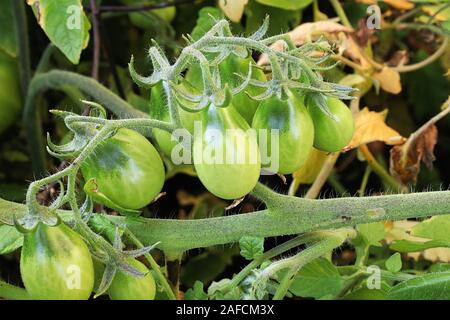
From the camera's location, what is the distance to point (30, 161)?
1.20m

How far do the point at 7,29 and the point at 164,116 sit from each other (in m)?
0.59

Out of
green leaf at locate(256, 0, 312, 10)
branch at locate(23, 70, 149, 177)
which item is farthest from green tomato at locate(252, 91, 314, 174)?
green leaf at locate(256, 0, 312, 10)

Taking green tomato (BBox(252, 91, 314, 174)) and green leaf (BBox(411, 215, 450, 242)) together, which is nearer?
green tomato (BBox(252, 91, 314, 174))

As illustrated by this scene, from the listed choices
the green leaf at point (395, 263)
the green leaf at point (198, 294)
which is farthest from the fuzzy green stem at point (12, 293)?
the green leaf at point (395, 263)

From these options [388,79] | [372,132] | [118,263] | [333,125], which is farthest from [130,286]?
[388,79]

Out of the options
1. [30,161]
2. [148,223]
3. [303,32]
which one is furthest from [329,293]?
[30,161]

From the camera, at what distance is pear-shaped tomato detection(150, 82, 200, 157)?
2.08 ft

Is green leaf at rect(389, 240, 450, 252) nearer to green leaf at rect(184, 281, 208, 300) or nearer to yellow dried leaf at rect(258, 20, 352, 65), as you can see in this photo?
green leaf at rect(184, 281, 208, 300)

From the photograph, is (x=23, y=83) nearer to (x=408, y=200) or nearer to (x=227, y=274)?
(x=227, y=274)

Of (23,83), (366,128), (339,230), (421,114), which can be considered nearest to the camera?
(339,230)

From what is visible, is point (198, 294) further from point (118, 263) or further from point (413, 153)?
point (413, 153)

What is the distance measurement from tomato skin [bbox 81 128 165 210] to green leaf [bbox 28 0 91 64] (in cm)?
23
